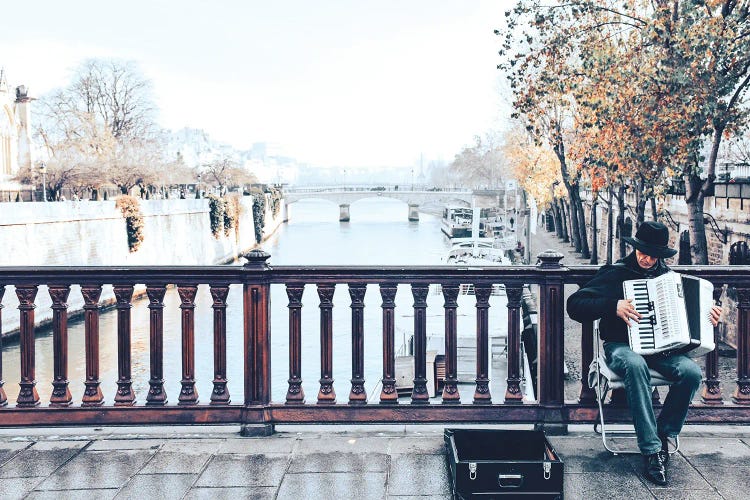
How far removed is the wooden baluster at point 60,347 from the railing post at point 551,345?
8.73ft

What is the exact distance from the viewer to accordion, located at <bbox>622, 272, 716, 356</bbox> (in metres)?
4.40

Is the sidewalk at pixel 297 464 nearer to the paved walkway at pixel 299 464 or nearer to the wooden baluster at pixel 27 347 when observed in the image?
the paved walkway at pixel 299 464

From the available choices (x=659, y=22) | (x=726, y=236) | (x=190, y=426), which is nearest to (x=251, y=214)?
(x=726, y=236)

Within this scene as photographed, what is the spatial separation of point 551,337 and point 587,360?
1.26 ft

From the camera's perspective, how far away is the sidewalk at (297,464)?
13.4ft

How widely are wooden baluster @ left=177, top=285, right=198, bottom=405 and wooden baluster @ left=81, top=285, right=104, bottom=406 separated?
454 millimetres

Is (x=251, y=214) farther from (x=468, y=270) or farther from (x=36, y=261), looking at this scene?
(x=468, y=270)

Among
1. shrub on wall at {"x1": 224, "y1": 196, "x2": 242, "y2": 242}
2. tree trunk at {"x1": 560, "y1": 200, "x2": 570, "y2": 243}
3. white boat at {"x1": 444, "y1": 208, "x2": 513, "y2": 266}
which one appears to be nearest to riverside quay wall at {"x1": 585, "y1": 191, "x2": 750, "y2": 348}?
white boat at {"x1": 444, "y1": 208, "x2": 513, "y2": 266}

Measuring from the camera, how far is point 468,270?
498cm

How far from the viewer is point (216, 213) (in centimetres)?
4809

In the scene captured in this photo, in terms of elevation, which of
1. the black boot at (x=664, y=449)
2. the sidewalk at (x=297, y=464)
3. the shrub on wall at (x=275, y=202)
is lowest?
the sidewalk at (x=297, y=464)

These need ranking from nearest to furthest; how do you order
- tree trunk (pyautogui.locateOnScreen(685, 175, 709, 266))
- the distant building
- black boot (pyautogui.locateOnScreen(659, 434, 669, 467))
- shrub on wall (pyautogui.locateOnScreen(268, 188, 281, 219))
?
1. black boot (pyautogui.locateOnScreen(659, 434, 669, 467))
2. tree trunk (pyautogui.locateOnScreen(685, 175, 709, 266))
3. the distant building
4. shrub on wall (pyautogui.locateOnScreen(268, 188, 281, 219))

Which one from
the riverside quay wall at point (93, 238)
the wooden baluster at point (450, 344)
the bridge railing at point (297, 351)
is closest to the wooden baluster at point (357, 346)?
the bridge railing at point (297, 351)

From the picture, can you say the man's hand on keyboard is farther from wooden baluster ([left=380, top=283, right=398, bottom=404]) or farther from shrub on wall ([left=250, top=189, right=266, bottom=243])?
shrub on wall ([left=250, top=189, right=266, bottom=243])
